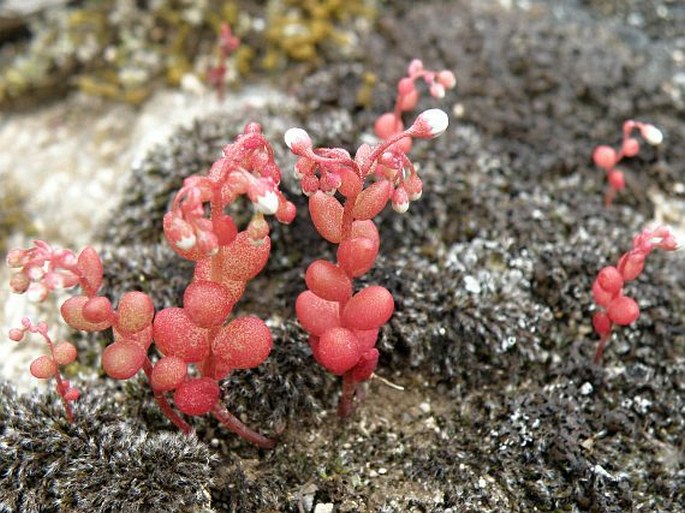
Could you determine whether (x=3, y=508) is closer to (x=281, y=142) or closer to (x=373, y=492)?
(x=373, y=492)

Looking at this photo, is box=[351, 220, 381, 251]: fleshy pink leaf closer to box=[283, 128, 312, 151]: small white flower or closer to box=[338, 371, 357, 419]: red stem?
box=[283, 128, 312, 151]: small white flower

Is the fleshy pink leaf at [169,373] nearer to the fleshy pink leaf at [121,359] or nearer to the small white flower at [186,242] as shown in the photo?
the fleshy pink leaf at [121,359]

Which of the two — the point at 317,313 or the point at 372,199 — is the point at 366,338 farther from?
the point at 372,199

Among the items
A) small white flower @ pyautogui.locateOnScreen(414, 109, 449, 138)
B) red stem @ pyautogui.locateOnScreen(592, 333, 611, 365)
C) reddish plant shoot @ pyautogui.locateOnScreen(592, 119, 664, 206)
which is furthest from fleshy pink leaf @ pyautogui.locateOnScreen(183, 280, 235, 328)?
reddish plant shoot @ pyautogui.locateOnScreen(592, 119, 664, 206)

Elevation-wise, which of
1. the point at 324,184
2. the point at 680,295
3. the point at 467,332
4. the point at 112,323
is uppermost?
the point at 324,184

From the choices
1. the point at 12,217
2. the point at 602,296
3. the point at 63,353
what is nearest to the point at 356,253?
the point at 63,353

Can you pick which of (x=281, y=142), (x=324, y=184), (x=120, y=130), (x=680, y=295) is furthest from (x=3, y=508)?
(x=680, y=295)
